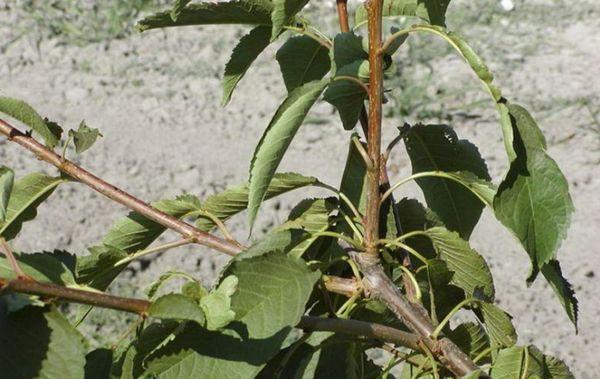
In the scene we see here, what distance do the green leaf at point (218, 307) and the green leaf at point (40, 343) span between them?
121 millimetres

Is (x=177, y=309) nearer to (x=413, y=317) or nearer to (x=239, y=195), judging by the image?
(x=413, y=317)

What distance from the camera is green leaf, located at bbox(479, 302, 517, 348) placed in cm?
119

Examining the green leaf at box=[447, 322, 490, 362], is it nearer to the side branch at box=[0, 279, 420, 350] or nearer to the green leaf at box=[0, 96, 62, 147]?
the side branch at box=[0, 279, 420, 350]

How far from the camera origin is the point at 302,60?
4.54 feet

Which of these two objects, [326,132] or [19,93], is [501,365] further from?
[19,93]

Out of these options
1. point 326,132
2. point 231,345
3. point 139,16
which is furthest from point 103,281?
point 139,16

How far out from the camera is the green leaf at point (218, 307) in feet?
3.03

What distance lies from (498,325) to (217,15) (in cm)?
50

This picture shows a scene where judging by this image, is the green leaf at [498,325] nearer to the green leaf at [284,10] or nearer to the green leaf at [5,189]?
the green leaf at [284,10]

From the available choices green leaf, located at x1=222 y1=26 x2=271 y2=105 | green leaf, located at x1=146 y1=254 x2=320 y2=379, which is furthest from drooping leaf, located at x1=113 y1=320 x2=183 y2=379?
green leaf, located at x1=222 y1=26 x2=271 y2=105

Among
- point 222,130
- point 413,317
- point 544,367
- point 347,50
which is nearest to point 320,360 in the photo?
point 413,317

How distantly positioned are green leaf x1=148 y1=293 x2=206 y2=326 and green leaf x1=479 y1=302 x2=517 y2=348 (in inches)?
15.9

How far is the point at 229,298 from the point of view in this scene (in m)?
0.94

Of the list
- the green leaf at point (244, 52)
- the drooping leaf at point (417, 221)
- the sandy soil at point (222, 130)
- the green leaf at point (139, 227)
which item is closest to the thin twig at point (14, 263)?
the green leaf at point (139, 227)
